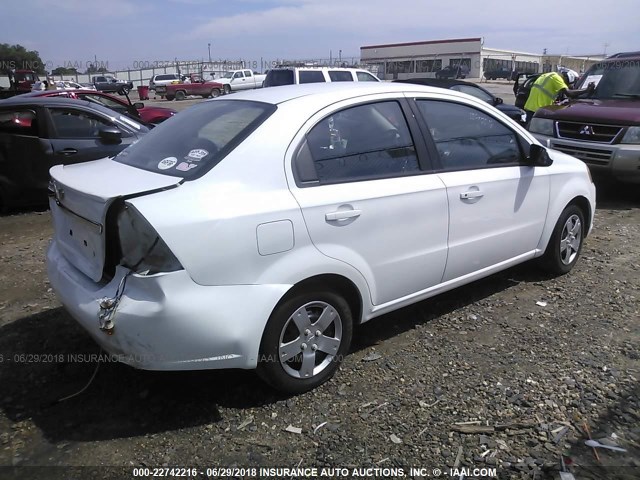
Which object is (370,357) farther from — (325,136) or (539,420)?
(325,136)

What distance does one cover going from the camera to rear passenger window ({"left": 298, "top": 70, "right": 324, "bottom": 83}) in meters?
14.4

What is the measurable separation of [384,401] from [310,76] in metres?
12.9

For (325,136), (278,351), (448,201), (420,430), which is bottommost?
(420,430)

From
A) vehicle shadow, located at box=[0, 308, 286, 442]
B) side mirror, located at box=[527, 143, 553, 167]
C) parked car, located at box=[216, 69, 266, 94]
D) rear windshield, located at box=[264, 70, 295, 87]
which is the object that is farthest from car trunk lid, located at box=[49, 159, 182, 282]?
parked car, located at box=[216, 69, 266, 94]

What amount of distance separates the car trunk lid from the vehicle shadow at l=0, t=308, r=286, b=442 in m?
0.73

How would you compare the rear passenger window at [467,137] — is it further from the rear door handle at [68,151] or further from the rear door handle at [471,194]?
the rear door handle at [68,151]

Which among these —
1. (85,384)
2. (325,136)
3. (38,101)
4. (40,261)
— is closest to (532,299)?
(325,136)

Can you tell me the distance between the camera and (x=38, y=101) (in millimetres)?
6996

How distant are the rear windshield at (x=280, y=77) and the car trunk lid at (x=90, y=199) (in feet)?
39.1

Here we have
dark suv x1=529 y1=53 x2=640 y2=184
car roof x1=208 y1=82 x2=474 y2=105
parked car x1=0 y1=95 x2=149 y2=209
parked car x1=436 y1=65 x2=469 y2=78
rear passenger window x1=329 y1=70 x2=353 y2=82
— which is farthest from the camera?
parked car x1=436 y1=65 x2=469 y2=78

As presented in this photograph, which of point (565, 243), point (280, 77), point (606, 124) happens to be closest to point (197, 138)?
point (565, 243)

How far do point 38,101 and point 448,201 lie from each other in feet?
19.8

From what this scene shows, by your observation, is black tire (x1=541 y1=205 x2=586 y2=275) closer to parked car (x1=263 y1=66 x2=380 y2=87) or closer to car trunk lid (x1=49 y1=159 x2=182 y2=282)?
car trunk lid (x1=49 y1=159 x2=182 y2=282)

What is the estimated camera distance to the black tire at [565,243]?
4.51 meters
